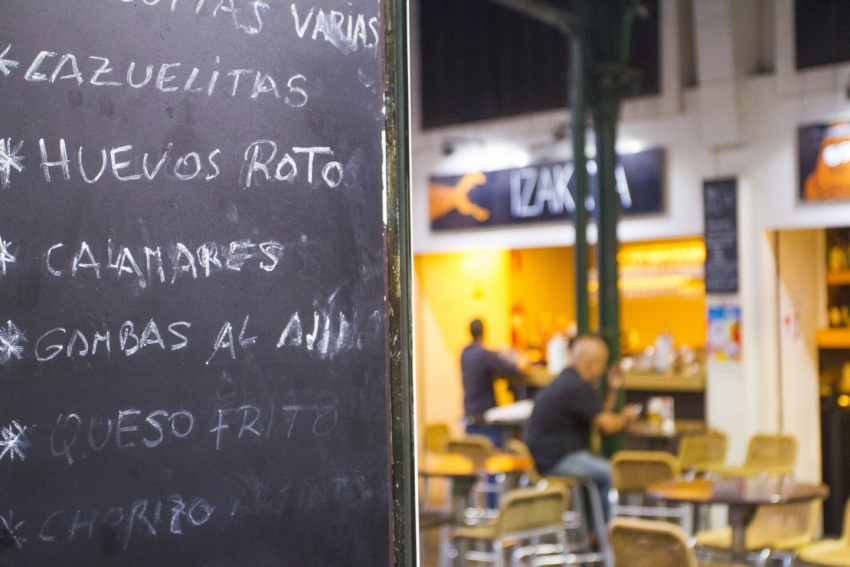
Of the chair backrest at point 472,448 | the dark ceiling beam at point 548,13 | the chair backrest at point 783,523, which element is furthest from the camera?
the dark ceiling beam at point 548,13

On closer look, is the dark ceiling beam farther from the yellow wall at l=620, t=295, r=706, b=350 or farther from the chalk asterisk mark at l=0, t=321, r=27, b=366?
the chalk asterisk mark at l=0, t=321, r=27, b=366

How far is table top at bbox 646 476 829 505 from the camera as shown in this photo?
15.5 ft

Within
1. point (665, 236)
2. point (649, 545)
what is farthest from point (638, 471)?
point (665, 236)

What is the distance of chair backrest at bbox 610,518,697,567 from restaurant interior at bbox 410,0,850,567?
131 cm

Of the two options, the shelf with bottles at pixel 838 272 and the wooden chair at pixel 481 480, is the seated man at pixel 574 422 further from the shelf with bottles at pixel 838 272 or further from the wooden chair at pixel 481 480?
the shelf with bottles at pixel 838 272

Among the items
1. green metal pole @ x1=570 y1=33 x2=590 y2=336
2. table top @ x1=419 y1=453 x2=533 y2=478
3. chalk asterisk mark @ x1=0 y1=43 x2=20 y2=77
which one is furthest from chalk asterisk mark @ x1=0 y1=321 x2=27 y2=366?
green metal pole @ x1=570 y1=33 x2=590 y2=336

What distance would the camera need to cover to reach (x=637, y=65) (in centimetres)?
905

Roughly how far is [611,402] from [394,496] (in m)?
5.37

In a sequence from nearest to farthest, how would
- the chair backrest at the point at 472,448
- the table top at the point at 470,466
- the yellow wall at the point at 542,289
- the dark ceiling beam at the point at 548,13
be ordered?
the table top at the point at 470,466 → the chair backrest at the point at 472,448 → the dark ceiling beam at the point at 548,13 → the yellow wall at the point at 542,289

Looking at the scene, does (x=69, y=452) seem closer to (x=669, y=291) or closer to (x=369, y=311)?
(x=369, y=311)

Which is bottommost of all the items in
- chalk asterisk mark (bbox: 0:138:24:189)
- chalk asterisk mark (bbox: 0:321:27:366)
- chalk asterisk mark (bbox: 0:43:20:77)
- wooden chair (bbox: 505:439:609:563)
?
wooden chair (bbox: 505:439:609:563)

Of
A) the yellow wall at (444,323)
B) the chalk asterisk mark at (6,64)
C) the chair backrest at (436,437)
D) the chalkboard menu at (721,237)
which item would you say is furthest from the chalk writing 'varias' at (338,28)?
the yellow wall at (444,323)

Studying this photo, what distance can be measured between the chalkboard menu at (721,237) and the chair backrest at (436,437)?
7.94ft

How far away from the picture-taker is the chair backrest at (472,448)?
649 centimetres
